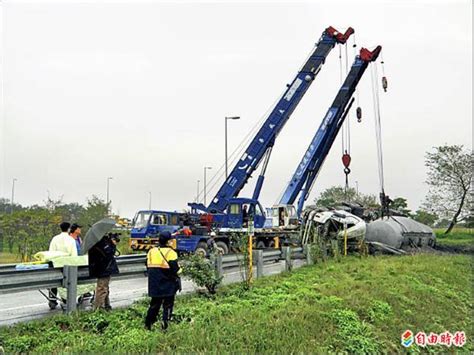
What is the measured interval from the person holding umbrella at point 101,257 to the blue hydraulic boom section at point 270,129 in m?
15.6

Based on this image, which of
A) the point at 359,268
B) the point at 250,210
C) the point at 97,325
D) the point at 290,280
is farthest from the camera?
the point at 250,210

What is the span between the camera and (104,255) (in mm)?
8336

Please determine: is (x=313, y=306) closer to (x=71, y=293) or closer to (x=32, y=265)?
(x=71, y=293)

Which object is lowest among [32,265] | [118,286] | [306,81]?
[118,286]

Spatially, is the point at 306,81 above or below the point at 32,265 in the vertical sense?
above

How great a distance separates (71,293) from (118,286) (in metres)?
4.40

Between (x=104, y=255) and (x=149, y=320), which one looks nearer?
(x=149, y=320)

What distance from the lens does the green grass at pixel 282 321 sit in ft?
20.5

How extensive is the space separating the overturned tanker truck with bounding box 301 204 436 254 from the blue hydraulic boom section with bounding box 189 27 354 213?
4327 mm

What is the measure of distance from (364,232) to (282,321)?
1387cm

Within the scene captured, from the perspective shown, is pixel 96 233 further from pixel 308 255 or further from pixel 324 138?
pixel 324 138

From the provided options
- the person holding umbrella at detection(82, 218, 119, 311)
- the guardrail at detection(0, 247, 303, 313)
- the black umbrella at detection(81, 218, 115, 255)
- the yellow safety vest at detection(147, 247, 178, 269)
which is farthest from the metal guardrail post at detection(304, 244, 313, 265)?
the yellow safety vest at detection(147, 247, 178, 269)

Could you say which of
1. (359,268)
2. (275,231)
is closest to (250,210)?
(275,231)

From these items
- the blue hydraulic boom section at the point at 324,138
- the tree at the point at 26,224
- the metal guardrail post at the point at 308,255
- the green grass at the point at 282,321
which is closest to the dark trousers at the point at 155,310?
the green grass at the point at 282,321
